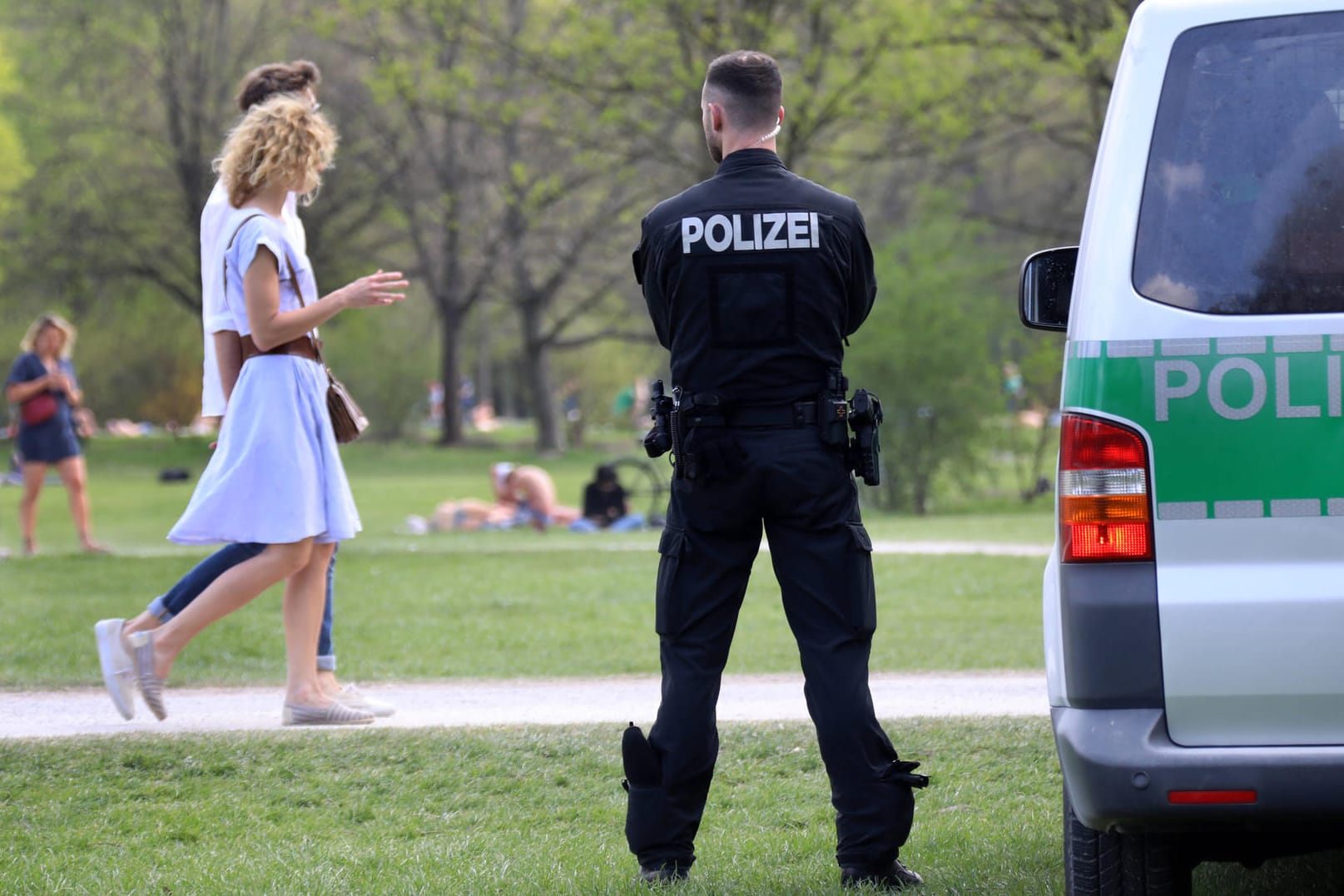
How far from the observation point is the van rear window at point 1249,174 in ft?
9.64

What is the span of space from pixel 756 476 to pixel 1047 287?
0.77 meters

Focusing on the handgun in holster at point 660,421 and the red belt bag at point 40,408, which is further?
the red belt bag at point 40,408

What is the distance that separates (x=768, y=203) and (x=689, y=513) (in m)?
0.73

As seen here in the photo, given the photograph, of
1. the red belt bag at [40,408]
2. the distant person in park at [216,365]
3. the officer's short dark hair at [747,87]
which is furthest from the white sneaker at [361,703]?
the red belt bag at [40,408]

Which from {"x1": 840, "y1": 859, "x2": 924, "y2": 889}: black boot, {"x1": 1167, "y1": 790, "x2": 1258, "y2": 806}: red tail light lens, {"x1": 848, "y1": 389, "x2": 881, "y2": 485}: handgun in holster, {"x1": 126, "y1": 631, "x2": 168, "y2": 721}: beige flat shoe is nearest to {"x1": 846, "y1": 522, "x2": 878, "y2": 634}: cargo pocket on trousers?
{"x1": 848, "y1": 389, "x2": 881, "y2": 485}: handgun in holster

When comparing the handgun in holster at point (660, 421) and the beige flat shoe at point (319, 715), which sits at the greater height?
the handgun in holster at point (660, 421)

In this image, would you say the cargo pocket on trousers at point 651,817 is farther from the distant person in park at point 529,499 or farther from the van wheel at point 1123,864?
the distant person in park at point 529,499

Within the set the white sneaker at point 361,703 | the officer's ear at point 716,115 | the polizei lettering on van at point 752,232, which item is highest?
the officer's ear at point 716,115

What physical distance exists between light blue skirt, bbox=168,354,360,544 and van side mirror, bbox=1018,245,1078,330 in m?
2.78

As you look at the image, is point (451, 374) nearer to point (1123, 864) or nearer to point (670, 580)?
point (670, 580)

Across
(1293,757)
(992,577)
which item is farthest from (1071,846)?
(992,577)

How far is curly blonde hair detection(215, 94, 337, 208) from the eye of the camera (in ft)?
18.7

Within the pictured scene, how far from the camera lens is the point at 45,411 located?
14289mm

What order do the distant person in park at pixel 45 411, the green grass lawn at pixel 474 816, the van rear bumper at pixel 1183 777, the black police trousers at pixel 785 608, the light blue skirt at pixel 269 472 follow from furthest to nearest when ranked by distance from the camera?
1. the distant person in park at pixel 45 411
2. the light blue skirt at pixel 269 472
3. the green grass lawn at pixel 474 816
4. the black police trousers at pixel 785 608
5. the van rear bumper at pixel 1183 777
